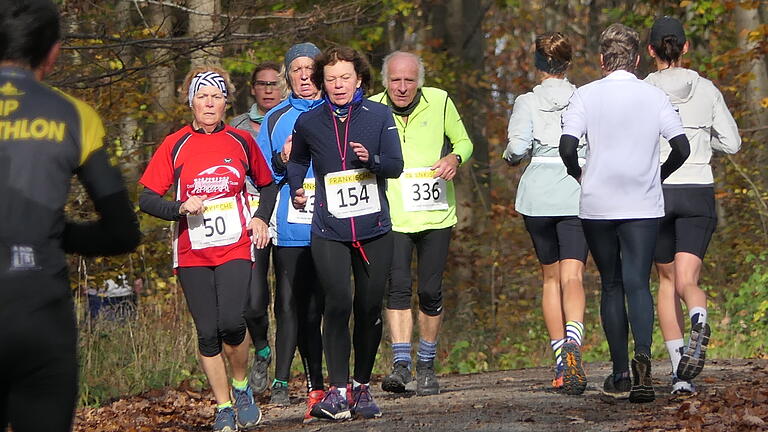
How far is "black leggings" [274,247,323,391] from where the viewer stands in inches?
375

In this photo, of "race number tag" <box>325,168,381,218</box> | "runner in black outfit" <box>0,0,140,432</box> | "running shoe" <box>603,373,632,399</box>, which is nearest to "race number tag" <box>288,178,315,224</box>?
"race number tag" <box>325,168,381,218</box>

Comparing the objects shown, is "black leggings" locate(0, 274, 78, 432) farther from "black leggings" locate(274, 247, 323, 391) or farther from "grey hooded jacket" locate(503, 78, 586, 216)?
"grey hooded jacket" locate(503, 78, 586, 216)

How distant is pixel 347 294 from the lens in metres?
8.17

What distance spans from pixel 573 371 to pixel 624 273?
86 cm

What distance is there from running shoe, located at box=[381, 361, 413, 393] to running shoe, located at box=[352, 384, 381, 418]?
1.24 m

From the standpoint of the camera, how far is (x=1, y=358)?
12.0ft

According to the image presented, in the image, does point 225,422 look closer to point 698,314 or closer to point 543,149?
point 543,149

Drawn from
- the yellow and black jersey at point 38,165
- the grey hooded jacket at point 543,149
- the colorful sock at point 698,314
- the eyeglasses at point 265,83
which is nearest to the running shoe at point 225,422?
the grey hooded jacket at point 543,149

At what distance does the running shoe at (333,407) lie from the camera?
817 centimetres

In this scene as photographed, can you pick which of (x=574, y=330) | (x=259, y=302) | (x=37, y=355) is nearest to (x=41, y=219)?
(x=37, y=355)

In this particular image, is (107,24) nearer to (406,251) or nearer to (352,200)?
(406,251)

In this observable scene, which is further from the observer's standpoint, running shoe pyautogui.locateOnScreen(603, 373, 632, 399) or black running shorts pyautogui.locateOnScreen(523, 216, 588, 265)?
black running shorts pyautogui.locateOnScreen(523, 216, 588, 265)

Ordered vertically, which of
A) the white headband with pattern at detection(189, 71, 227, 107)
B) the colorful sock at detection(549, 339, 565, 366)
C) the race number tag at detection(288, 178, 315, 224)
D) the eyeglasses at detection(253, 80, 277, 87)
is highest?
the eyeglasses at detection(253, 80, 277, 87)

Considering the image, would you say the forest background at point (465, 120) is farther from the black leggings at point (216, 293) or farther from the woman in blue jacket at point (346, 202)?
the black leggings at point (216, 293)
